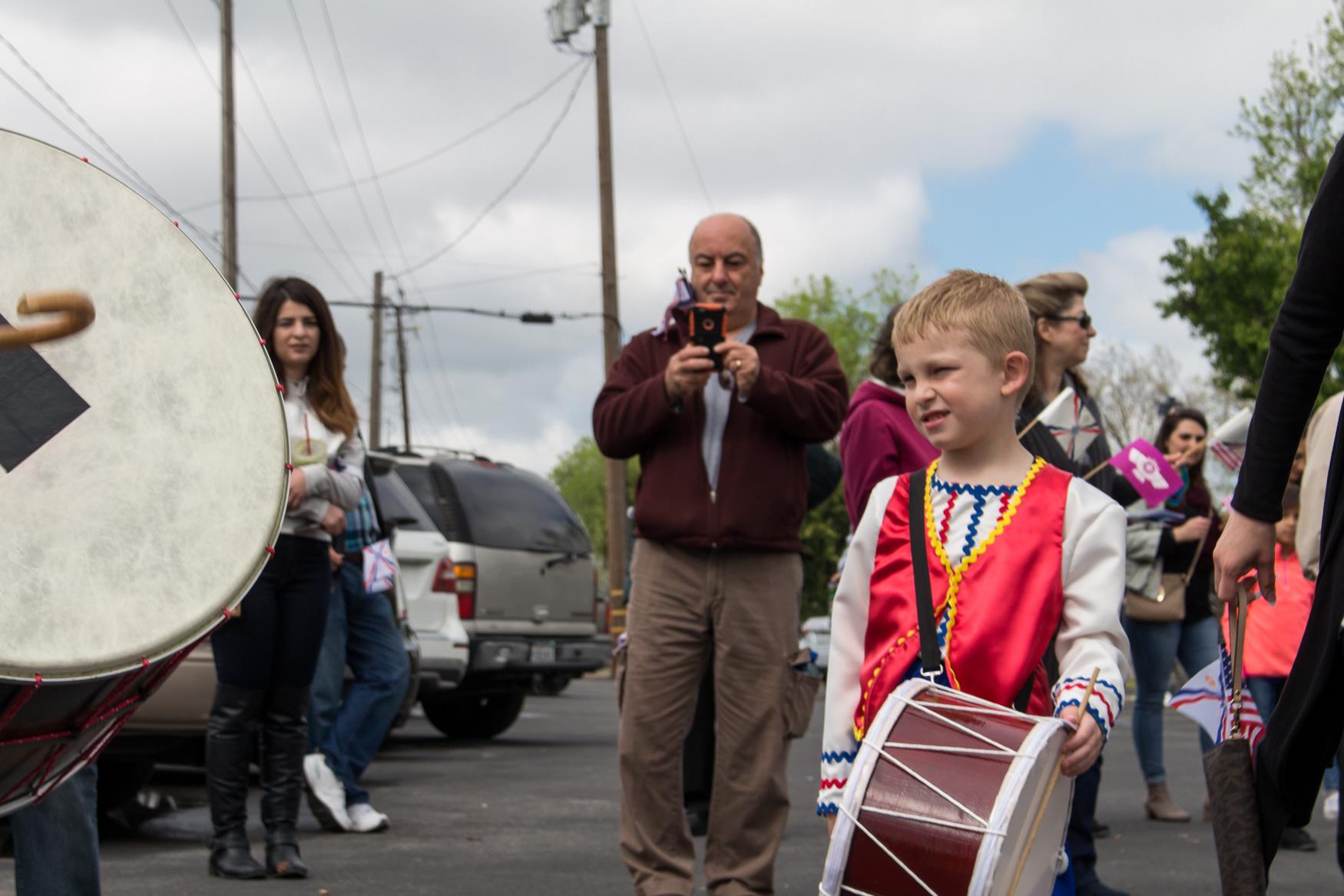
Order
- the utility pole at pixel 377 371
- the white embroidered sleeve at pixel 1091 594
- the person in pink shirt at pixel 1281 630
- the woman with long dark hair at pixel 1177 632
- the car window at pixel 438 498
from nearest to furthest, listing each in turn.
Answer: the white embroidered sleeve at pixel 1091 594 < the person in pink shirt at pixel 1281 630 < the woman with long dark hair at pixel 1177 632 < the car window at pixel 438 498 < the utility pole at pixel 377 371

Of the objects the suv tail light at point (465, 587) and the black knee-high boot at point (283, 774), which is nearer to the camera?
the black knee-high boot at point (283, 774)

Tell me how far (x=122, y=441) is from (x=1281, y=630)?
5155mm

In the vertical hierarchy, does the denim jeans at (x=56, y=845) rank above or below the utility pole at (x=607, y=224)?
below

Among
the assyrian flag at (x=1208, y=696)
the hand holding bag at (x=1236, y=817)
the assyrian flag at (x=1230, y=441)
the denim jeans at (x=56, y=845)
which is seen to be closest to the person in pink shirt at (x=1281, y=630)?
the assyrian flag at (x=1230, y=441)

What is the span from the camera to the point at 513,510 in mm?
11844

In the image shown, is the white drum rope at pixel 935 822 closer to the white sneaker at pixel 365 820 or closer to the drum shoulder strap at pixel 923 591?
the drum shoulder strap at pixel 923 591

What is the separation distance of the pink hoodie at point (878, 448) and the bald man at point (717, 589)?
141 millimetres

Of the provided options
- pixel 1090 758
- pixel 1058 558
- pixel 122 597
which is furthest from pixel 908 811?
pixel 122 597

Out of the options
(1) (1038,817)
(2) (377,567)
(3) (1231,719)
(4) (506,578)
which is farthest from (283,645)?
(4) (506,578)

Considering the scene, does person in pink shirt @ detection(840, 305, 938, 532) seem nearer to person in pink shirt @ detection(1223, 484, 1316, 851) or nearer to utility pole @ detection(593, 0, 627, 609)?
person in pink shirt @ detection(1223, 484, 1316, 851)

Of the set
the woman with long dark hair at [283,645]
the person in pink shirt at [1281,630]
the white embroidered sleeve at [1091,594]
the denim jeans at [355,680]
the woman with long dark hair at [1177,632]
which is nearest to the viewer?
the white embroidered sleeve at [1091,594]

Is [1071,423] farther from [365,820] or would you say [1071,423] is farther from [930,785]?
[365,820]

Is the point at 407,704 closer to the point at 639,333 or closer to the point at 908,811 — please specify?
the point at 639,333

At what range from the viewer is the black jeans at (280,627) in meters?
5.32
